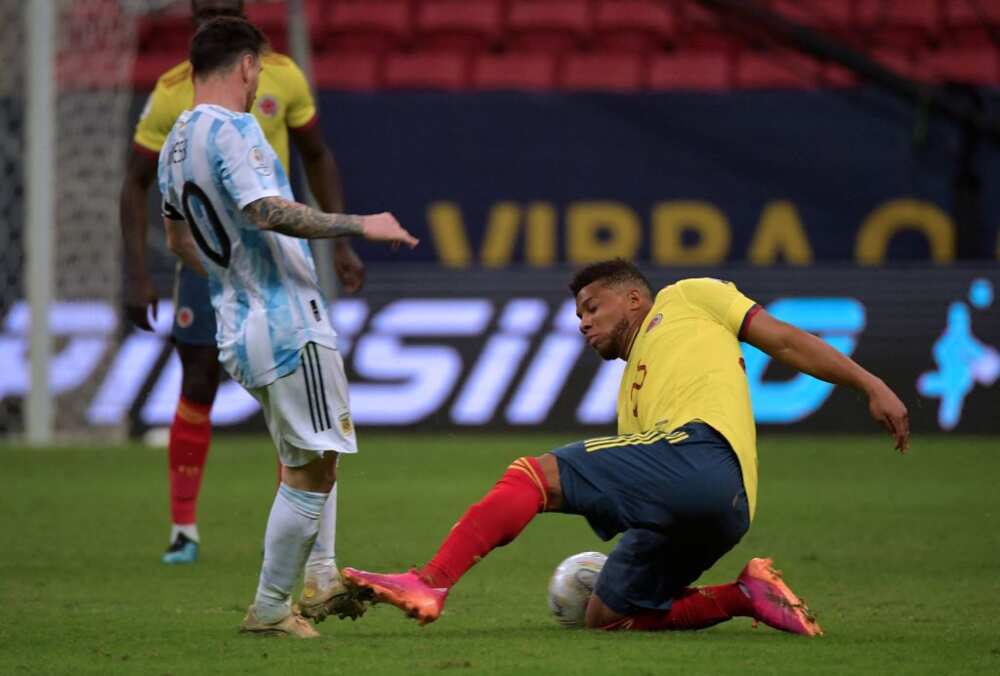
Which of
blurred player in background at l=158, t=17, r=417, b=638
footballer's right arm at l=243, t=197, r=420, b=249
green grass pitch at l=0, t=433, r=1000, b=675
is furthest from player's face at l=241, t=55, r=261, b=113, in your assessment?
green grass pitch at l=0, t=433, r=1000, b=675

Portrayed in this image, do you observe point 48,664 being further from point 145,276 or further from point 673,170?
point 673,170

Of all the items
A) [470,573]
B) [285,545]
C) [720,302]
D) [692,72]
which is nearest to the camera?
[285,545]

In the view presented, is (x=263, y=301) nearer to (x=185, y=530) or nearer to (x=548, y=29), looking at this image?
(x=185, y=530)

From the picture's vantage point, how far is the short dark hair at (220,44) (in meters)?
4.53

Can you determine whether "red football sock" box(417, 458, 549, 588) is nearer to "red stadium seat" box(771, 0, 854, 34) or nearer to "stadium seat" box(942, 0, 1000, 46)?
"red stadium seat" box(771, 0, 854, 34)

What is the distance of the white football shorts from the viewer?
4.50 meters

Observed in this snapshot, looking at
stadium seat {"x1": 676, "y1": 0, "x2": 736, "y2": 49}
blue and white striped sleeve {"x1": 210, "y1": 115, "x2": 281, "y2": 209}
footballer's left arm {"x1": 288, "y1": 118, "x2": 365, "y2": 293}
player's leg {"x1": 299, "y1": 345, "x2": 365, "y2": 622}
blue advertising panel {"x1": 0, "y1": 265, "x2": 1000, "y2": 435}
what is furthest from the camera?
stadium seat {"x1": 676, "y1": 0, "x2": 736, "y2": 49}

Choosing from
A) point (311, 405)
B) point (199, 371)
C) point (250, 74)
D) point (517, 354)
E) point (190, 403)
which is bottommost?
point (517, 354)

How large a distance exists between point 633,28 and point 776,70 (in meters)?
1.14

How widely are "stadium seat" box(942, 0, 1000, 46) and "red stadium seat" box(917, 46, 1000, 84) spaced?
8 centimetres

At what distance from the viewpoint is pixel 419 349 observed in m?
11.4

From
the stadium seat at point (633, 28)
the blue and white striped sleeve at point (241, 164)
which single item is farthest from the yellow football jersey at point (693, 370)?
the stadium seat at point (633, 28)

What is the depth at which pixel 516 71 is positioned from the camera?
1365cm

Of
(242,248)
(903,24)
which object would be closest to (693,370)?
(242,248)
